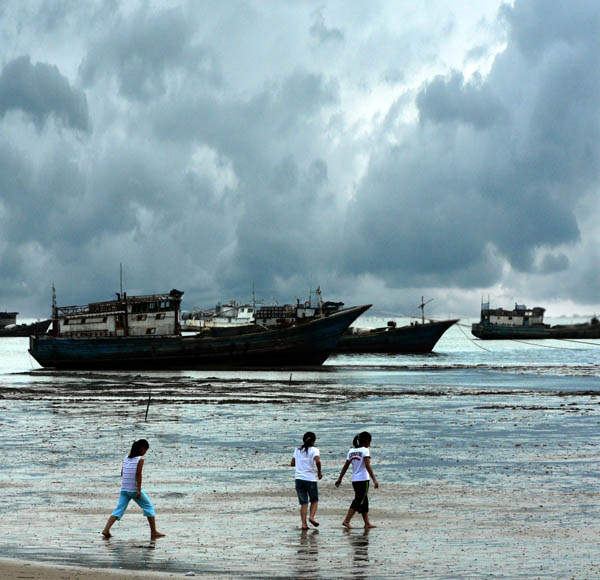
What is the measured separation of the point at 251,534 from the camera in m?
13.8

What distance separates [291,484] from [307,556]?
6.21 meters

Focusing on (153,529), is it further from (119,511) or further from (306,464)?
(306,464)

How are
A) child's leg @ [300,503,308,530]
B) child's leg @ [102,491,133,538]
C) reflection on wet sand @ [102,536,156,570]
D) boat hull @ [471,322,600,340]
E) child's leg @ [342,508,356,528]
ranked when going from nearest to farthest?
1. reflection on wet sand @ [102,536,156,570]
2. child's leg @ [102,491,133,538]
3. child's leg @ [300,503,308,530]
4. child's leg @ [342,508,356,528]
5. boat hull @ [471,322,600,340]

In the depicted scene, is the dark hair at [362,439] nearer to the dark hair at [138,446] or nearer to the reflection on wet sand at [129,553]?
the dark hair at [138,446]

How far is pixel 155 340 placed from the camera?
64312 millimetres

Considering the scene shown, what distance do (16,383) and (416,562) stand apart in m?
46.6

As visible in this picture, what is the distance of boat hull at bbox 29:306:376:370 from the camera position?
64.6 m

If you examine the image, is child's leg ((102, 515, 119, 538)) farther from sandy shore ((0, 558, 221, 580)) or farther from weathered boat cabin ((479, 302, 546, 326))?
weathered boat cabin ((479, 302, 546, 326))

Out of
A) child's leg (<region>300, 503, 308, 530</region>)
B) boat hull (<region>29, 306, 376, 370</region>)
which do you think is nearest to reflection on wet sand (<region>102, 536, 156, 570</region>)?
child's leg (<region>300, 503, 308, 530</region>)

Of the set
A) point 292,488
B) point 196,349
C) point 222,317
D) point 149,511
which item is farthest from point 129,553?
point 222,317

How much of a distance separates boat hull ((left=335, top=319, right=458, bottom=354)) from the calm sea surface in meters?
59.9

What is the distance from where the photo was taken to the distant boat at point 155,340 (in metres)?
64.6

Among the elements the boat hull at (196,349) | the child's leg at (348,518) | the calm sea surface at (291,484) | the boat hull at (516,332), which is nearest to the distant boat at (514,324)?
the boat hull at (516,332)

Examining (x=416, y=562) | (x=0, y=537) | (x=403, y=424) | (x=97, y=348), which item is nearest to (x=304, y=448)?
(x=416, y=562)
